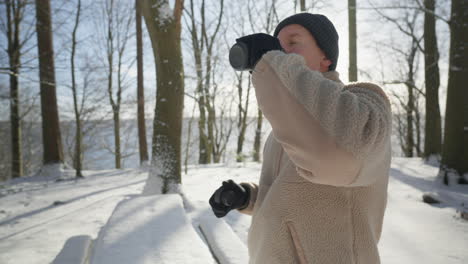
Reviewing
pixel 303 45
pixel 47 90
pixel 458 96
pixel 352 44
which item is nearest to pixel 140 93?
pixel 47 90

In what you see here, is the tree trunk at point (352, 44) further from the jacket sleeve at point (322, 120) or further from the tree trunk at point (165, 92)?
the jacket sleeve at point (322, 120)

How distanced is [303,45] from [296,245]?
63cm

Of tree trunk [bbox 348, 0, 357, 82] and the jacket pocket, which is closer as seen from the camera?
the jacket pocket

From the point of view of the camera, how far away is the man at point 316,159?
2.02ft

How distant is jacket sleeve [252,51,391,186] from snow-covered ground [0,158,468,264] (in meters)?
2.28

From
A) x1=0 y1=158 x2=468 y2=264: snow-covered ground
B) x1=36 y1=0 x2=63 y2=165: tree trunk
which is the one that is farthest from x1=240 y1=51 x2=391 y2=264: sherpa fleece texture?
Answer: x1=36 y1=0 x2=63 y2=165: tree trunk

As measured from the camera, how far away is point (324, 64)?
97 centimetres

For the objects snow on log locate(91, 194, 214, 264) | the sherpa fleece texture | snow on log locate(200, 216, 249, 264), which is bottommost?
snow on log locate(200, 216, 249, 264)

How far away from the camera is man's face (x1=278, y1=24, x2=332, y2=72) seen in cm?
→ 93

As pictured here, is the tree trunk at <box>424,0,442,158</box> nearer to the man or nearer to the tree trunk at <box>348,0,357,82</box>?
the tree trunk at <box>348,0,357,82</box>

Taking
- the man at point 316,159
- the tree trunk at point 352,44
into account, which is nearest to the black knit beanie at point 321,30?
the man at point 316,159

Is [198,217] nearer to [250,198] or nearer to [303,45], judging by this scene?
[250,198]

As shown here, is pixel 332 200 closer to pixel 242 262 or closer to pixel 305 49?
pixel 305 49

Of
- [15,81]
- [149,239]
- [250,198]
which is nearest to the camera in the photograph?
[250,198]
